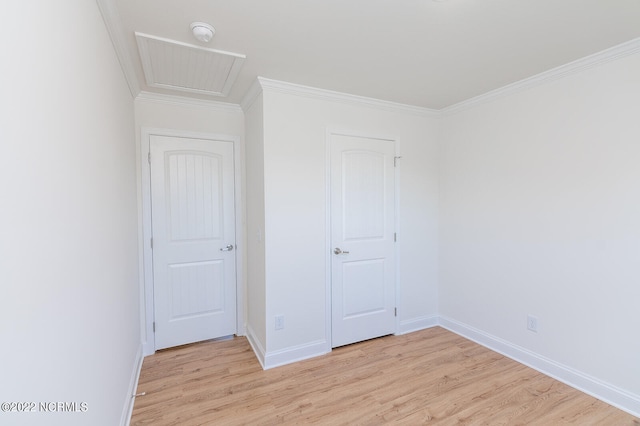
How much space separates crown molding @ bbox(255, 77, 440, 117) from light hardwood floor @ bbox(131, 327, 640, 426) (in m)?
2.39

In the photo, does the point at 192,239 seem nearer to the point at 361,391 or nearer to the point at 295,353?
the point at 295,353

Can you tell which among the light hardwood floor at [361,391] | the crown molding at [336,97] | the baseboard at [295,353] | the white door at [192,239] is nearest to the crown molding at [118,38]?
the white door at [192,239]

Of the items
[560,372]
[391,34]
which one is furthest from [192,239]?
[560,372]

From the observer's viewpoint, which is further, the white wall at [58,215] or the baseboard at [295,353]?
the baseboard at [295,353]

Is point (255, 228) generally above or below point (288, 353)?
above

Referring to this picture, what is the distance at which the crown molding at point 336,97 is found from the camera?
250 cm

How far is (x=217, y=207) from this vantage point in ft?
9.95

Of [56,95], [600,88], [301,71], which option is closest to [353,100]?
[301,71]

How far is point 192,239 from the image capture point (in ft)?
9.66

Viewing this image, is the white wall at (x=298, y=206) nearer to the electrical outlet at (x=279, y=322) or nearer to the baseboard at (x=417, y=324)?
the electrical outlet at (x=279, y=322)

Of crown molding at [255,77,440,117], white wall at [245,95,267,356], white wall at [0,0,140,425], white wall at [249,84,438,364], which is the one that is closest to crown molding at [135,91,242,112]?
white wall at [245,95,267,356]

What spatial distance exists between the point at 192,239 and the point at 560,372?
3379mm

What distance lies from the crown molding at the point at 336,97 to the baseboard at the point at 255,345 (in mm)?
2279

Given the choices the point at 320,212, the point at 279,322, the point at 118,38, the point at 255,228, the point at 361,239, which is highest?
the point at 118,38
